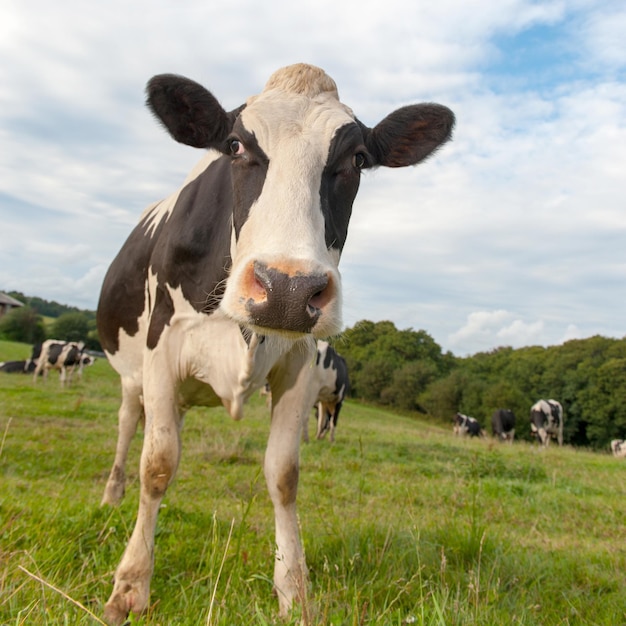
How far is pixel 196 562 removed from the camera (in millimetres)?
3438

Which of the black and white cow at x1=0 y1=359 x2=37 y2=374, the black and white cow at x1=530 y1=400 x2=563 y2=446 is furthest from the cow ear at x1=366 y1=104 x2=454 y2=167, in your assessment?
the black and white cow at x1=0 y1=359 x2=37 y2=374

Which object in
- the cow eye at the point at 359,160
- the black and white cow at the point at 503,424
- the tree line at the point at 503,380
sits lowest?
the black and white cow at the point at 503,424

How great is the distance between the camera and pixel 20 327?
67.0m

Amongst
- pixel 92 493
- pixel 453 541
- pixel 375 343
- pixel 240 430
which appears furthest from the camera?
pixel 375 343

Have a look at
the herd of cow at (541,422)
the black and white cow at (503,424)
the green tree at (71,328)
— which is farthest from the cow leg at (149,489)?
the green tree at (71,328)

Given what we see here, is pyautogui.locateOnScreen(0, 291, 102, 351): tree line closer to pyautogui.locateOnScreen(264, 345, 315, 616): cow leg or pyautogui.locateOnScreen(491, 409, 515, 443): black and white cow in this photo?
pyautogui.locateOnScreen(491, 409, 515, 443): black and white cow

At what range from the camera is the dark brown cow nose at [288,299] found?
222cm

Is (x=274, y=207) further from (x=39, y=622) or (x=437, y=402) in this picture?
(x=437, y=402)

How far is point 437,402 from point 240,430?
171 ft

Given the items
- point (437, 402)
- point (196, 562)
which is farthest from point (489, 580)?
point (437, 402)

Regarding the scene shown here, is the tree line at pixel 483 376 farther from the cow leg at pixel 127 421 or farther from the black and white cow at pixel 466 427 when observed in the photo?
the cow leg at pixel 127 421

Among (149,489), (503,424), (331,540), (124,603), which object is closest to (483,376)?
(503,424)

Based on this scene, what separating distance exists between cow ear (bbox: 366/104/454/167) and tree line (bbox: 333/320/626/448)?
43157 millimetres

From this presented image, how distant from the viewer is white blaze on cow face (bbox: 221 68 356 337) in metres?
2.27
